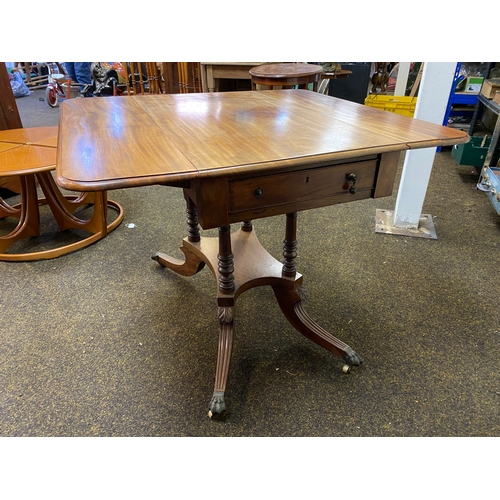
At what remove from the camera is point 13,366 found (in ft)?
4.14

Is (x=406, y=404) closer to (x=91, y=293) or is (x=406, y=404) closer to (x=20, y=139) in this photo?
(x=91, y=293)

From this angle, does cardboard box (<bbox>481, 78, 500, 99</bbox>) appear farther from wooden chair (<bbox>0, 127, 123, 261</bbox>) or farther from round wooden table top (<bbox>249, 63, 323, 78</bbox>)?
wooden chair (<bbox>0, 127, 123, 261</bbox>)

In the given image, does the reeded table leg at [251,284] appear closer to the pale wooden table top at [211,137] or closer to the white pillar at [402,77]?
the pale wooden table top at [211,137]

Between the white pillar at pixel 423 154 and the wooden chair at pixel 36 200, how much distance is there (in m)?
1.54

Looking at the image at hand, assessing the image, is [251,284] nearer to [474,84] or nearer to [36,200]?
[36,200]

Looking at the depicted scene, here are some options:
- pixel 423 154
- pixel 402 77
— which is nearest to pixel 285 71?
pixel 423 154

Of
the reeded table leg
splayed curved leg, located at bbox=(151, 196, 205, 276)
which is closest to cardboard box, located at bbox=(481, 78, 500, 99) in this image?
the reeded table leg

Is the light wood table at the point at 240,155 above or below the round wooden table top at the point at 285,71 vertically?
below

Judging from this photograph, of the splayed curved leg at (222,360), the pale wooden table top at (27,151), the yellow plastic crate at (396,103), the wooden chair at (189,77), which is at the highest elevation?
the wooden chair at (189,77)

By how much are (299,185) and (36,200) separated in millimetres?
1624

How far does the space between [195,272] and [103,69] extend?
4309mm

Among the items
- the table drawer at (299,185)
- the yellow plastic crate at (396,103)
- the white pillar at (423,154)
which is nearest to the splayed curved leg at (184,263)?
the table drawer at (299,185)

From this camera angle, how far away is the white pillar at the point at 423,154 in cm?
168

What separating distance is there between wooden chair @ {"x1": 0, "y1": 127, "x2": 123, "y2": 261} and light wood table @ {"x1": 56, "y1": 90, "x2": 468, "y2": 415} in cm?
62
